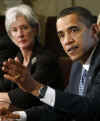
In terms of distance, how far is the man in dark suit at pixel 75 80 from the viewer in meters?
1.06

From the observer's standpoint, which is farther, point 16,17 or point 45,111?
point 16,17

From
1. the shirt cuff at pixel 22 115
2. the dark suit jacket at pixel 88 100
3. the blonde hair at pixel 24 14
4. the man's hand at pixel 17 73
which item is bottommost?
the shirt cuff at pixel 22 115

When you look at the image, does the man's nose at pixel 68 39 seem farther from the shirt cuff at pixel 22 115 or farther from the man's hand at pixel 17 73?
the shirt cuff at pixel 22 115

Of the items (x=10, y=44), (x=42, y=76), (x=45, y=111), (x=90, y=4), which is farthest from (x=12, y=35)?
(x=90, y=4)

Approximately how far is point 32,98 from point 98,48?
66 centimetres

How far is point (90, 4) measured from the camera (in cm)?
320

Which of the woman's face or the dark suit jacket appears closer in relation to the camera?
the dark suit jacket

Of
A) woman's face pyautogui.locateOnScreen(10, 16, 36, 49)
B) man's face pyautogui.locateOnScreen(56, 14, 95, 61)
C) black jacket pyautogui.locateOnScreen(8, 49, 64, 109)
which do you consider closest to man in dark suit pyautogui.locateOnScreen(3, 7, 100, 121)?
man's face pyautogui.locateOnScreen(56, 14, 95, 61)

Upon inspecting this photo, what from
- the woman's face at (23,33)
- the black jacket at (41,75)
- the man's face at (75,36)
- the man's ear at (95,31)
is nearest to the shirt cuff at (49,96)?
the man's face at (75,36)

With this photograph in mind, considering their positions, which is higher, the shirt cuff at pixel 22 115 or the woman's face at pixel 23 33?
the woman's face at pixel 23 33

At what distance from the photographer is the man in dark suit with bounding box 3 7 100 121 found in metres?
1.06

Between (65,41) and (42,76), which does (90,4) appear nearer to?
(42,76)

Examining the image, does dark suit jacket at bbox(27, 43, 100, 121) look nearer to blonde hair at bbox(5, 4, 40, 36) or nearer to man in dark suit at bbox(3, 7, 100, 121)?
man in dark suit at bbox(3, 7, 100, 121)

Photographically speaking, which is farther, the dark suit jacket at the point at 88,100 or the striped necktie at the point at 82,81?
the striped necktie at the point at 82,81
